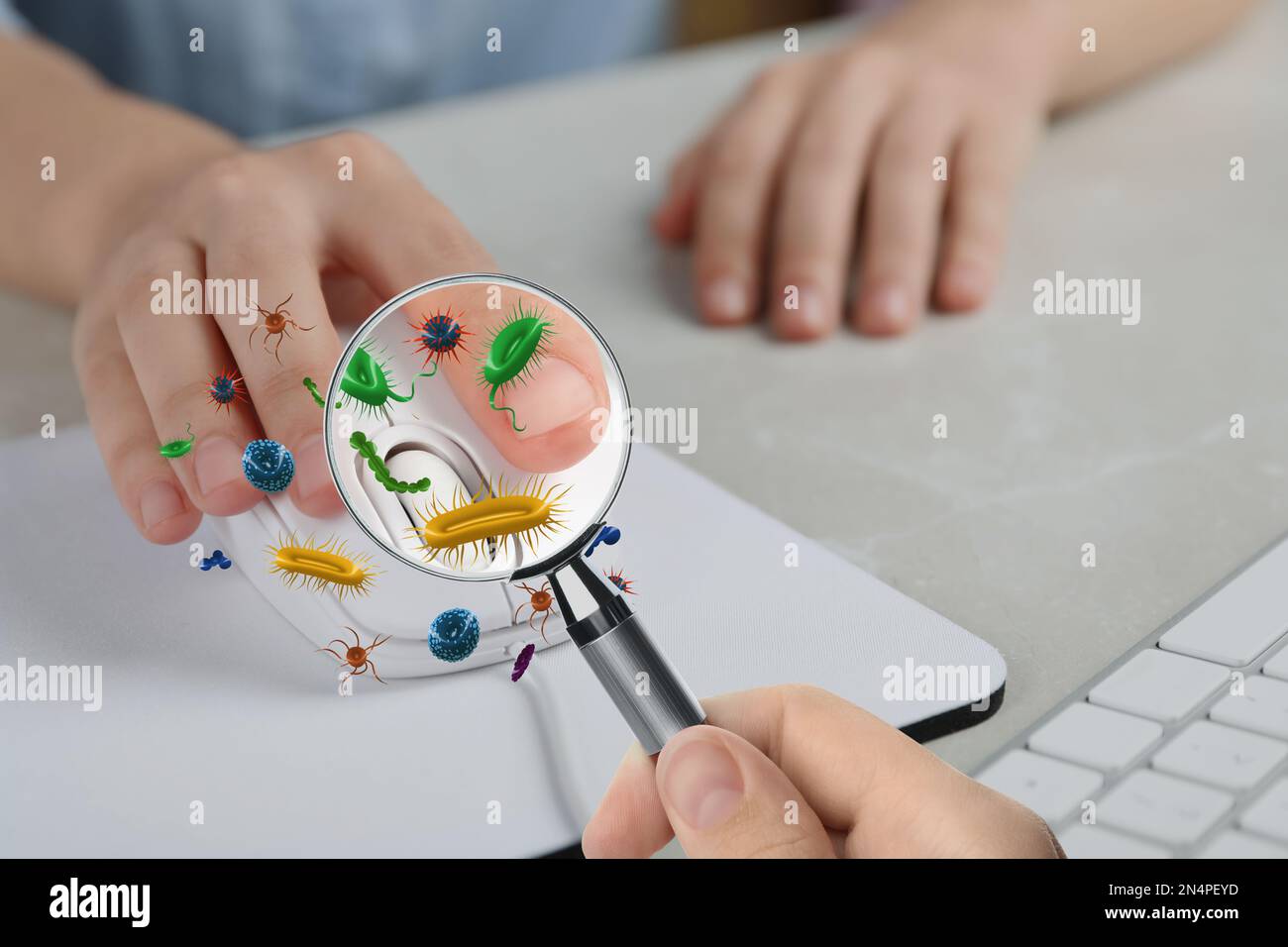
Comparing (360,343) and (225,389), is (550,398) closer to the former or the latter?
(360,343)

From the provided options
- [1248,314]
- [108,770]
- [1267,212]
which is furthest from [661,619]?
[1267,212]

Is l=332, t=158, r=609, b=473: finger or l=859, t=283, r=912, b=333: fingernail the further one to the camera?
l=859, t=283, r=912, b=333: fingernail

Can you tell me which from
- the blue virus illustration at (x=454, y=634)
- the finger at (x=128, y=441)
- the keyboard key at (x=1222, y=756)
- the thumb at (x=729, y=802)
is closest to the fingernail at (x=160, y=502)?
the finger at (x=128, y=441)

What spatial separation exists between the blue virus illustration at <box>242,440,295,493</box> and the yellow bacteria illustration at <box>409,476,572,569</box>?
0.29ft

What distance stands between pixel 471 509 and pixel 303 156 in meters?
0.29

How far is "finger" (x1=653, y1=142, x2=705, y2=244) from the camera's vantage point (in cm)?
A: 74

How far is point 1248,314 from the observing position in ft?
2.10

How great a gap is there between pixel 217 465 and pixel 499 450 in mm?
114

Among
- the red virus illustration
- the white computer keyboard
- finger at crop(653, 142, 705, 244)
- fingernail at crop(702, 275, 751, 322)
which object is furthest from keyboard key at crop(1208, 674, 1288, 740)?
finger at crop(653, 142, 705, 244)

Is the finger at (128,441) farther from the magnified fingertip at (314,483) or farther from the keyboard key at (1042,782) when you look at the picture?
the keyboard key at (1042,782)

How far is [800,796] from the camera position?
30 centimetres

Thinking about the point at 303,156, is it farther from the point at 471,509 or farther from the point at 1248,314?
the point at 1248,314

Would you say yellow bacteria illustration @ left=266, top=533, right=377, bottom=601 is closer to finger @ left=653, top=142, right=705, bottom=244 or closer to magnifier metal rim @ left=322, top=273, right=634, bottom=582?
magnifier metal rim @ left=322, top=273, right=634, bottom=582

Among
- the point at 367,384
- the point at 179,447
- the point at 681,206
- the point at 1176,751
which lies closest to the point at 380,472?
the point at 367,384
